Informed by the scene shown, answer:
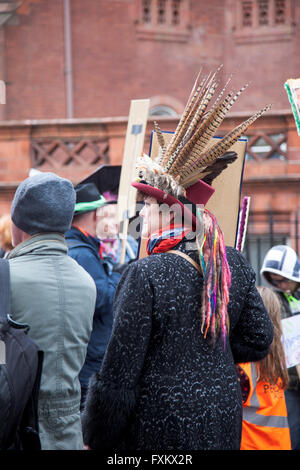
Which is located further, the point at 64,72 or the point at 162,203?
the point at 64,72

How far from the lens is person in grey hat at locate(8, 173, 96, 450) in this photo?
2.03 metres

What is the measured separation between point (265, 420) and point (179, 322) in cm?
183

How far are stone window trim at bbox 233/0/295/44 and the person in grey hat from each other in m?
15.7

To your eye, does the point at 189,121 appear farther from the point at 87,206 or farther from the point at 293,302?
the point at 293,302

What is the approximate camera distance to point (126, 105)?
53.8 ft

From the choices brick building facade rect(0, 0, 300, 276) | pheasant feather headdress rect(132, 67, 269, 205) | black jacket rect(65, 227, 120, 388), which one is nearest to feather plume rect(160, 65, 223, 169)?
pheasant feather headdress rect(132, 67, 269, 205)

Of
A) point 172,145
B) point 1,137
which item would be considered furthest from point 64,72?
point 172,145

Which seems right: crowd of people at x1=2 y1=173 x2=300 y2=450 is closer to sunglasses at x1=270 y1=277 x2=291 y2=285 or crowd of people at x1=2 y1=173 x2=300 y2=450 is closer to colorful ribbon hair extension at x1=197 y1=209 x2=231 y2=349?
colorful ribbon hair extension at x1=197 y1=209 x2=231 y2=349

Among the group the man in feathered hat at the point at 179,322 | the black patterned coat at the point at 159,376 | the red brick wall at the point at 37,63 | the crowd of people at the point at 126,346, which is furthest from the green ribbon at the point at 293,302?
the red brick wall at the point at 37,63

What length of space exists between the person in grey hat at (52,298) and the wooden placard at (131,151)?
6.80 ft

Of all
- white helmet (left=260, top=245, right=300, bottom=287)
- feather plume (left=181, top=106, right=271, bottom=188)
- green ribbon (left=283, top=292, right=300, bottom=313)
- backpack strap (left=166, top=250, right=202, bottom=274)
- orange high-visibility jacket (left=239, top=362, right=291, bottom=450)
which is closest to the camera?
backpack strap (left=166, top=250, right=202, bottom=274)

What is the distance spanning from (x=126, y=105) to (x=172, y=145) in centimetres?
1437

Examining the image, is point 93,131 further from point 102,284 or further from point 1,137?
point 102,284

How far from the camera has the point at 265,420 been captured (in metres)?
3.68
